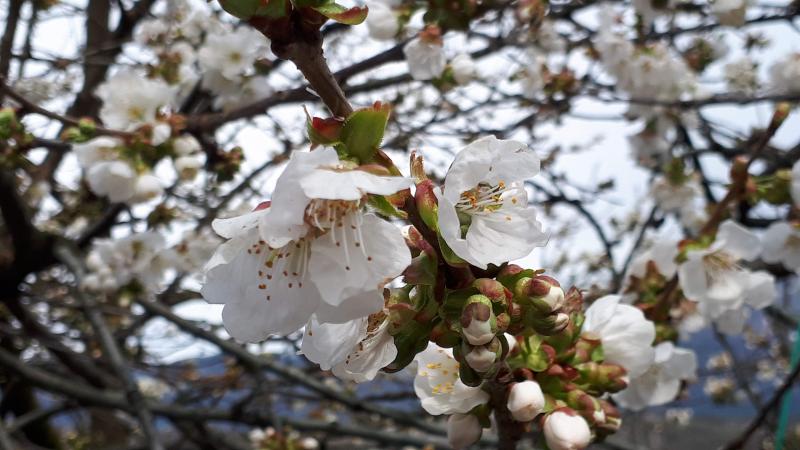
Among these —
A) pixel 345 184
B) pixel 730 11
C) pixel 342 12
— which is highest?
pixel 342 12

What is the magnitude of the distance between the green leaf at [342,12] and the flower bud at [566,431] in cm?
55

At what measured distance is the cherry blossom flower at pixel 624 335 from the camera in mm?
996

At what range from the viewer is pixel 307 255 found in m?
0.66

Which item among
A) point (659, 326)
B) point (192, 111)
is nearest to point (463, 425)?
point (659, 326)

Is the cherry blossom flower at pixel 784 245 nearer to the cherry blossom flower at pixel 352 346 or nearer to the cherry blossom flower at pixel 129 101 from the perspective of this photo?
the cherry blossom flower at pixel 352 346

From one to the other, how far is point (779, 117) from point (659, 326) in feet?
1.73

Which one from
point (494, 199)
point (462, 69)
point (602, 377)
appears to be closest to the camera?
point (494, 199)

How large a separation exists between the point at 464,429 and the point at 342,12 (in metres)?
0.56

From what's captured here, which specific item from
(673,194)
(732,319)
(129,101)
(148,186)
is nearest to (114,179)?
(148,186)

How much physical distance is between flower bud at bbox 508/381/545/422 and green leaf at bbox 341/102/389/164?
35cm

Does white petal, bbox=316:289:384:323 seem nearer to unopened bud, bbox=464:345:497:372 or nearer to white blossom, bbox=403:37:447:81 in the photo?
unopened bud, bbox=464:345:497:372

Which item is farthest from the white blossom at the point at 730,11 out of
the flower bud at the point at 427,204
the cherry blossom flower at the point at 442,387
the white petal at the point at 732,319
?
the flower bud at the point at 427,204

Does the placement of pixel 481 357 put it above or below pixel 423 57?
below

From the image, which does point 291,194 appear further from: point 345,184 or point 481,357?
point 481,357
